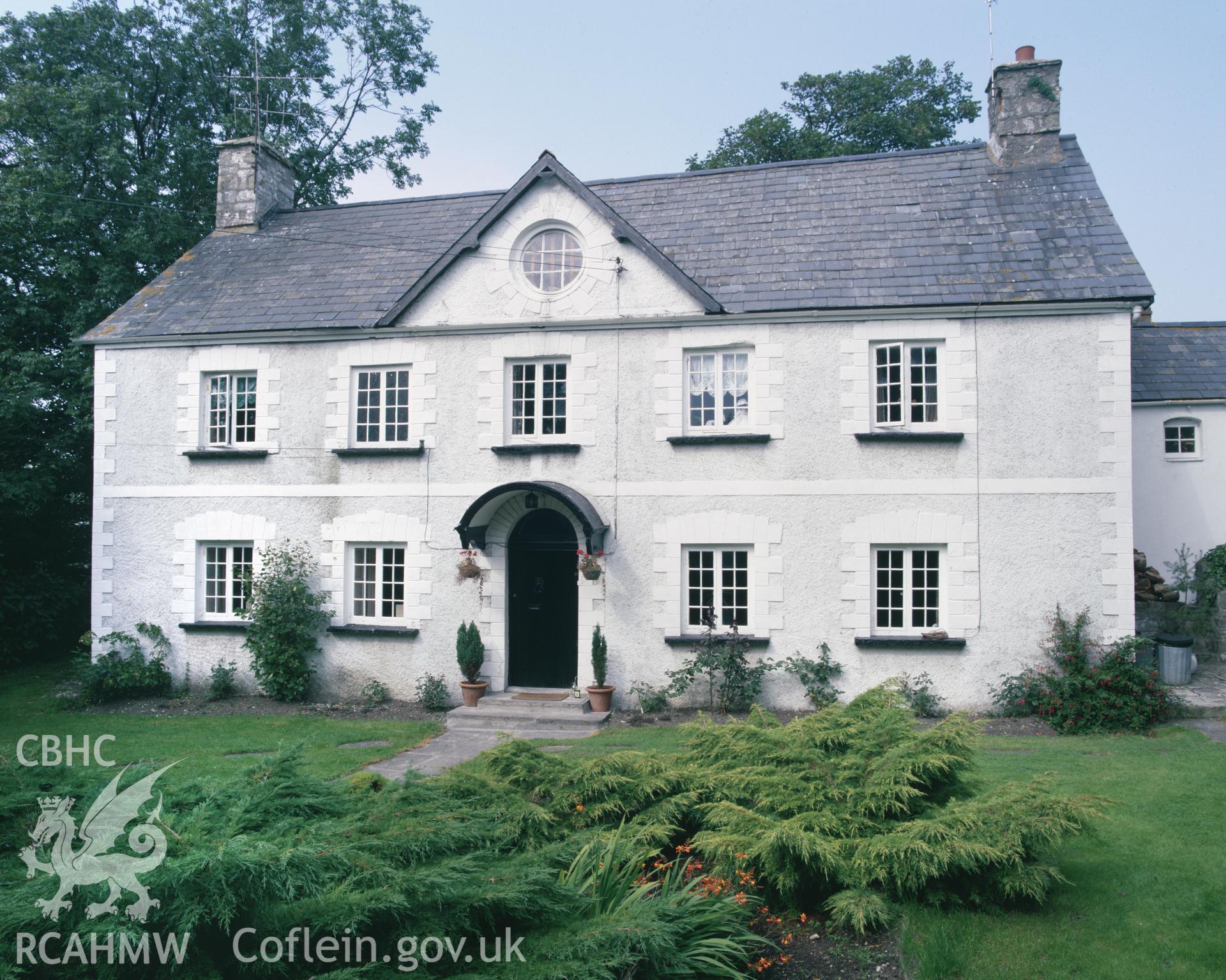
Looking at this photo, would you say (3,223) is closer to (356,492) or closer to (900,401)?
(356,492)

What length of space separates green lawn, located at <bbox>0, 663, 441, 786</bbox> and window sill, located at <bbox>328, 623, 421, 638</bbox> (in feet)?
5.04

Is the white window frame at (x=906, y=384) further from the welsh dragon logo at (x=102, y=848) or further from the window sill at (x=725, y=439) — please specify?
the welsh dragon logo at (x=102, y=848)

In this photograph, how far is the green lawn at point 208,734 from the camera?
10.7 m

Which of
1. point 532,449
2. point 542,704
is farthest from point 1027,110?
point 542,704

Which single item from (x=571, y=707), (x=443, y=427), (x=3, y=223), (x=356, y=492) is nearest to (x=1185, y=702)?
(x=571, y=707)

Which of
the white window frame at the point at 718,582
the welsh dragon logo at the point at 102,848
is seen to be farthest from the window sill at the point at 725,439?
the welsh dragon logo at the point at 102,848

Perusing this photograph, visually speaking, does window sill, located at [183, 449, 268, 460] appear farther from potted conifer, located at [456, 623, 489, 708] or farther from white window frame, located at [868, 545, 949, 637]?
white window frame, located at [868, 545, 949, 637]

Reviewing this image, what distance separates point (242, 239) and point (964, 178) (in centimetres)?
1423

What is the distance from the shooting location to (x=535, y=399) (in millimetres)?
14562

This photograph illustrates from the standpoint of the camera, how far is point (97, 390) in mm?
16172

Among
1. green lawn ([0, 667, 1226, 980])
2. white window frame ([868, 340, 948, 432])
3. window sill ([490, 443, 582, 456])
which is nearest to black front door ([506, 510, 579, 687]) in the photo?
window sill ([490, 443, 582, 456])

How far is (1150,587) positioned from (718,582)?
7.74m

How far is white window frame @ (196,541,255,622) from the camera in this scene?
51.0 ft

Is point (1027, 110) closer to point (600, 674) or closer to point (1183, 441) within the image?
point (1183, 441)
